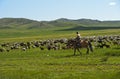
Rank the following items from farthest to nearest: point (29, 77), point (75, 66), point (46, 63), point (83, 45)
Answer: point (83, 45), point (46, 63), point (75, 66), point (29, 77)

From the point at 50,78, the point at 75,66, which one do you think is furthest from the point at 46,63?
the point at 50,78

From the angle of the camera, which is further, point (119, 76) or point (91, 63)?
point (91, 63)

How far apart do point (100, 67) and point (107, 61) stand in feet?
10.3

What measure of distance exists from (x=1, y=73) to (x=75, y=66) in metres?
5.71

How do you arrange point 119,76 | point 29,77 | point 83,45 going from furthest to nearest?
point 83,45 < point 29,77 < point 119,76

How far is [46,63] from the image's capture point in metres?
29.2

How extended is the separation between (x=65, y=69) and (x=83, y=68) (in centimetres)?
135

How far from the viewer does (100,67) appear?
981 inches

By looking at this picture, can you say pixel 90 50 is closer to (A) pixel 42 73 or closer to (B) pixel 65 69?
(B) pixel 65 69

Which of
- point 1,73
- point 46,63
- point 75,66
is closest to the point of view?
point 1,73

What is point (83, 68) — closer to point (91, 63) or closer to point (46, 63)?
point (91, 63)

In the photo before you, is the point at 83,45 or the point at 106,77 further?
the point at 83,45

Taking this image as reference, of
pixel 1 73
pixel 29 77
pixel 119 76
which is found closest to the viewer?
pixel 119 76

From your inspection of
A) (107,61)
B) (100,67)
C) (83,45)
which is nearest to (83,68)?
(100,67)
